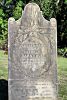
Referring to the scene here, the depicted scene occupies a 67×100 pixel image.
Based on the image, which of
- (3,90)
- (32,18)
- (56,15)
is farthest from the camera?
(56,15)

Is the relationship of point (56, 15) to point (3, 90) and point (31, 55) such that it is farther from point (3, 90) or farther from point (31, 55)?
point (31, 55)

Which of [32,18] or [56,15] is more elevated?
[32,18]

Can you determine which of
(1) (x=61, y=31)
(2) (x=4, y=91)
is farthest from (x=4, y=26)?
(2) (x=4, y=91)

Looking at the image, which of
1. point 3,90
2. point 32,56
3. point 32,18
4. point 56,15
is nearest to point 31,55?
point 32,56

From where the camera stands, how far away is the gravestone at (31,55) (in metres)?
8.12

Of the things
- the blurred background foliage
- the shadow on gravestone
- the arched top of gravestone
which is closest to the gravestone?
the arched top of gravestone

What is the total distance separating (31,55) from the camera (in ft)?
26.8

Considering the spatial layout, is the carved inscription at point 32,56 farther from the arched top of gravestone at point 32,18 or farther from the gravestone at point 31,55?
the arched top of gravestone at point 32,18

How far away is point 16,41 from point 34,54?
0.51 m

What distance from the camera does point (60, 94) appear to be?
10.1 meters

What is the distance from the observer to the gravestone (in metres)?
8.12

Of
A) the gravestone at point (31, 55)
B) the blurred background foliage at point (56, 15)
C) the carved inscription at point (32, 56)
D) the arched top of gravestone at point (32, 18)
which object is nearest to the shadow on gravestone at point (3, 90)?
the gravestone at point (31, 55)

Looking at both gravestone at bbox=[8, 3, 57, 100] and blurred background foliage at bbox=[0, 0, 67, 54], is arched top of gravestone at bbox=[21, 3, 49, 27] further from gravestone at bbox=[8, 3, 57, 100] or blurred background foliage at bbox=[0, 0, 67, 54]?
blurred background foliage at bbox=[0, 0, 67, 54]

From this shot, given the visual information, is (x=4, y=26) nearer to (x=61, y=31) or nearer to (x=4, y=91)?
(x=61, y=31)
